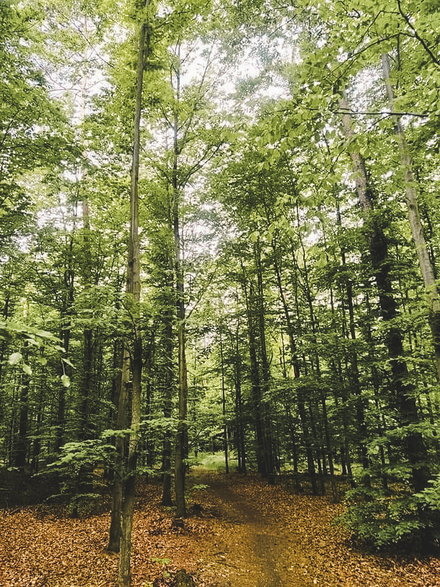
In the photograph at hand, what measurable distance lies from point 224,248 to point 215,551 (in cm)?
963

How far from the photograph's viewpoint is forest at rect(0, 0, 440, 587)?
13.6ft

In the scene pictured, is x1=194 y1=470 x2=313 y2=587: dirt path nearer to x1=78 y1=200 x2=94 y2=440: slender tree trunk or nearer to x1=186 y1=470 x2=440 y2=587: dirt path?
x1=186 y1=470 x2=440 y2=587: dirt path

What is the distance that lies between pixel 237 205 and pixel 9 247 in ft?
29.9

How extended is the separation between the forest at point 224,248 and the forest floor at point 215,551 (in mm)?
68

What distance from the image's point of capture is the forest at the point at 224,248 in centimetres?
415

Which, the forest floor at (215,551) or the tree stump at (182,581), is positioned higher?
the tree stump at (182,581)

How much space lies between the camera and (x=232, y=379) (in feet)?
70.1

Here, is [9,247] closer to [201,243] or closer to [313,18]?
[201,243]

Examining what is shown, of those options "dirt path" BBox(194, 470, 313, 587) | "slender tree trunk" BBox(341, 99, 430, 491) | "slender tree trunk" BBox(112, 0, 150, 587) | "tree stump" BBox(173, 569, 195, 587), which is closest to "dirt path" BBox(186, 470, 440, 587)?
"dirt path" BBox(194, 470, 313, 587)

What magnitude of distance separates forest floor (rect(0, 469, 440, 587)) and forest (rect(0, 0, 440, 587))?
7 cm

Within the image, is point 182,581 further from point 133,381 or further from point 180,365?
point 180,365

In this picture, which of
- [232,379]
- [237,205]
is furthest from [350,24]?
[232,379]

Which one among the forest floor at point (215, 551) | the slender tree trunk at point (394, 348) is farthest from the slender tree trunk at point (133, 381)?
the slender tree trunk at point (394, 348)

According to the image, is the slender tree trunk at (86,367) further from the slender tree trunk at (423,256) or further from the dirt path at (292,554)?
the slender tree trunk at (423,256)
